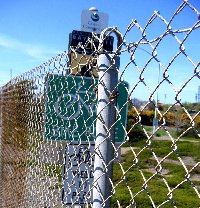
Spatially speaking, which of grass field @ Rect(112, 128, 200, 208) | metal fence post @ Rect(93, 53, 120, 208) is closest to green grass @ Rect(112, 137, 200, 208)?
grass field @ Rect(112, 128, 200, 208)

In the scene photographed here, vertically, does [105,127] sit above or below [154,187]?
above

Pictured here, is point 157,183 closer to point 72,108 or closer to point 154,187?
point 154,187

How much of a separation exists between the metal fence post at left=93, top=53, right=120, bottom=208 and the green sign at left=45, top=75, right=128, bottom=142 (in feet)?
0.63

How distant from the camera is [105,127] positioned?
1678 millimetres

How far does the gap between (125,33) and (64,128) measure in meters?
0.88

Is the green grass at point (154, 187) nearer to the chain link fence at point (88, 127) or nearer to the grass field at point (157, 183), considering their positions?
the grass field at point (157, 183)

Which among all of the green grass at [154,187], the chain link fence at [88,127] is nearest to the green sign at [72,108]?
the chain link fence at [88,127]

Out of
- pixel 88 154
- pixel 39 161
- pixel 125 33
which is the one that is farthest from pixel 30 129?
pixel 125 33

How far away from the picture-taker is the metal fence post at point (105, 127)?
5.49ft

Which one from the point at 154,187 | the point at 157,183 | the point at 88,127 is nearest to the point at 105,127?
the point at 88,127

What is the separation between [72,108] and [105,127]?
1.71 feet

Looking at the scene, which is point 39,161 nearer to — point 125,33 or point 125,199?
point 125,33

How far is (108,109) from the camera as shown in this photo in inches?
65.9

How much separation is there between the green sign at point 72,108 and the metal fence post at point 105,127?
0.63ft
